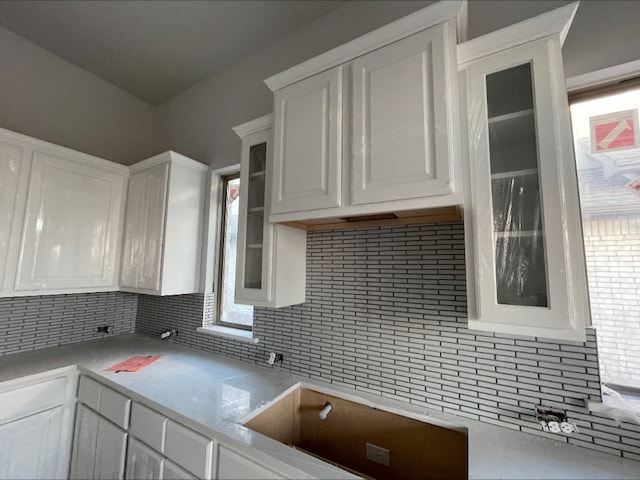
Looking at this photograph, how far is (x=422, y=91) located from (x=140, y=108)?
2663 mm

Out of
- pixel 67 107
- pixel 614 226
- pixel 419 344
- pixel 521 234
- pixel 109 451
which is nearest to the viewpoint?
pixel 521 234

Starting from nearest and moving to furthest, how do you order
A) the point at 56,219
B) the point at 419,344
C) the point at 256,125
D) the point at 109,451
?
the point at 419,344 < the point at 109,451 < the point at 256,125 < the point at 56,219

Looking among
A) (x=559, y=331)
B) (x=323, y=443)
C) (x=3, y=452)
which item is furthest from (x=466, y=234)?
(x=3, y=452)

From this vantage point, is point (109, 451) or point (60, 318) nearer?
point (109, 451)

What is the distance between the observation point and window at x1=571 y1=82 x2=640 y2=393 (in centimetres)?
98

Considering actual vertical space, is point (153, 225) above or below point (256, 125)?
below

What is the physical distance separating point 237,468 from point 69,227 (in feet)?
6.01

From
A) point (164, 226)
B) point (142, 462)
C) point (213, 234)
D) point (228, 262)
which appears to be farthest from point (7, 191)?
point (142, 462)

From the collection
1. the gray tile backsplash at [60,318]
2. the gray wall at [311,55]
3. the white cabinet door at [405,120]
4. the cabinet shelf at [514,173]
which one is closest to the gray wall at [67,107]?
the gray wall at [311,55]

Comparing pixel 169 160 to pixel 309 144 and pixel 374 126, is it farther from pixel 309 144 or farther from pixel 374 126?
pixel 374 126

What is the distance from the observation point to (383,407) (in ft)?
4.15

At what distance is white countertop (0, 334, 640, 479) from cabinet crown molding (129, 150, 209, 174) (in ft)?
4.27

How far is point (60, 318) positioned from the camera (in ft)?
6.74

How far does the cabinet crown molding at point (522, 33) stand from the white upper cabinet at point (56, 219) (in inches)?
91.2
